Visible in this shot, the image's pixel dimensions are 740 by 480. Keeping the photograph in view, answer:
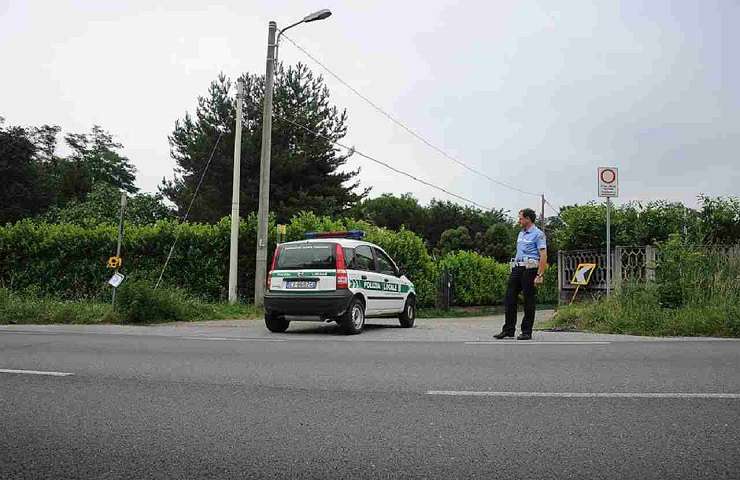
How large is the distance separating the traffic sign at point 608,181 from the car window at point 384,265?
453cm

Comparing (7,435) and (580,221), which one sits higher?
(580,221)

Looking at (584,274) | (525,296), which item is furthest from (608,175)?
(584,274)

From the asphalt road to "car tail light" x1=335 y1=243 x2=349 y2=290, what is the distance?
3343 mm

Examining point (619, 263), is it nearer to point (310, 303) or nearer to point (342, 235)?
point (342, 235)

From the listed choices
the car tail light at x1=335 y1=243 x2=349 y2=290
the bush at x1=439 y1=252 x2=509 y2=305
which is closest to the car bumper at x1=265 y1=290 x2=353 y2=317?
the car tail light at x1=335 y1=243 x2=349 y2=290

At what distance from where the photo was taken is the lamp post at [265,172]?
1786cm

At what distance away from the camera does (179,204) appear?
132ft

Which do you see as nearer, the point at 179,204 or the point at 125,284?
the point at 125,284

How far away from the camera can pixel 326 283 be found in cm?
1208

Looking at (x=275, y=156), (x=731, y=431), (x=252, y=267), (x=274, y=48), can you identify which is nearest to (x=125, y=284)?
(x=252, y=267)

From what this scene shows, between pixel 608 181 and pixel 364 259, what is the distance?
5179mm

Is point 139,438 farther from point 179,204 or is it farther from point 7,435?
point 179,204

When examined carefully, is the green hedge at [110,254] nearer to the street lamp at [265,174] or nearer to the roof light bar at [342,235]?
the street lamp at [265,174]

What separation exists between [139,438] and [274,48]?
16.5m
